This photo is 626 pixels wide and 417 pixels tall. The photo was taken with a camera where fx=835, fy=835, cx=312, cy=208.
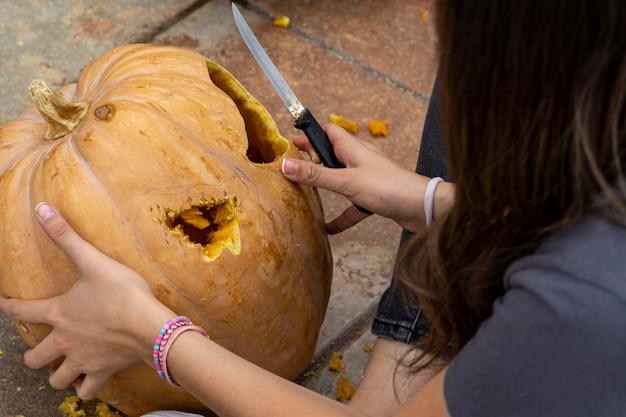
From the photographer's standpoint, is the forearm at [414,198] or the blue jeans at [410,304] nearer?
the forearm at [414,198]

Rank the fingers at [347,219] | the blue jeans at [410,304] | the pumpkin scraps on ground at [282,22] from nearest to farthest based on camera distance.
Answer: the blue jeans at [410,304] < the fingers at [347,219] < the pumpkin scraps on ground at [282,22]

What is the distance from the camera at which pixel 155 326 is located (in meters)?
1.24

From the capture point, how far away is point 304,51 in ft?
8.18

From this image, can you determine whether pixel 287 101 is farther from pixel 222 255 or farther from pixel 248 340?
pixel 248 340

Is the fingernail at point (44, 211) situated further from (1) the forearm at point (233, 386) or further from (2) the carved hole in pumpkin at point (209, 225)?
(1) the forearm at point (233, 386)

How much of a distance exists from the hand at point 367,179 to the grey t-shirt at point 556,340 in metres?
0.54

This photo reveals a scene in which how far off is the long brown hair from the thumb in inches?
22.5

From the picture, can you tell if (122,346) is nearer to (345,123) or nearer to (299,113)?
(299,113)

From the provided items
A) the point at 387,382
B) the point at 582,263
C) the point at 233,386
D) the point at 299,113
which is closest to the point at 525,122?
the point at 582,263

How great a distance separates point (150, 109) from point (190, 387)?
0.47 metres

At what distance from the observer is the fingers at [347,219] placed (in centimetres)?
174

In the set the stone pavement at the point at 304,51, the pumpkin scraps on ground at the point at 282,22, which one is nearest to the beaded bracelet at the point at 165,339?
the stone pavement at the point at 304,51

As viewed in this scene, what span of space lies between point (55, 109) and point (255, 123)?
1.21 ft

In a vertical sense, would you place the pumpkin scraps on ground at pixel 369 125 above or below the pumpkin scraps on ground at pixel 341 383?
above
